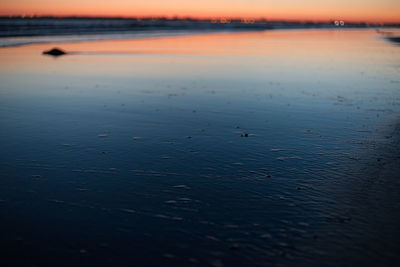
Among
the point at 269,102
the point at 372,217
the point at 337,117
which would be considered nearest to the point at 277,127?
the point at 337,117

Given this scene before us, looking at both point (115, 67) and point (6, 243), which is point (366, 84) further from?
point (6, 243)

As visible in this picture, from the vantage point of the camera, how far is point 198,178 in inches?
311

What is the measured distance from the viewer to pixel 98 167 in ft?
27.8

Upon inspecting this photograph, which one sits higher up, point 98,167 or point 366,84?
point 366,84

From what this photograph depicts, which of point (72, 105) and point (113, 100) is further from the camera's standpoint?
point (113, 100)

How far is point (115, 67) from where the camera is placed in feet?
91.0

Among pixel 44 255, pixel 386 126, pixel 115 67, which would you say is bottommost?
pixel 44 255

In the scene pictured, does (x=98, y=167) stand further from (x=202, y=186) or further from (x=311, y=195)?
(x=311, y=195)

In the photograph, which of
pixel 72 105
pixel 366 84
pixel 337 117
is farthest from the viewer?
pixel 366 84

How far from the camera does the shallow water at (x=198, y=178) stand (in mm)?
5328

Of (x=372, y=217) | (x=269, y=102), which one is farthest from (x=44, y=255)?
(x=269, y=102)

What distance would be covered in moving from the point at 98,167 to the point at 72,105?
765 centimetres

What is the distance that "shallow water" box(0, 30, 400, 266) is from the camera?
5.33 metres

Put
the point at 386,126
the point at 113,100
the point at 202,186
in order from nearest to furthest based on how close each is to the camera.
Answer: the point at 202,186
the point at 386,126
the point at 113,100
